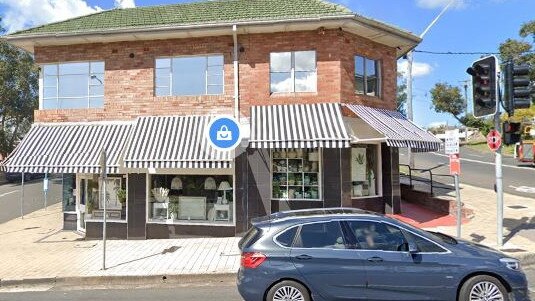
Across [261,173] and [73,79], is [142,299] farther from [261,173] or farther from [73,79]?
[73,79]

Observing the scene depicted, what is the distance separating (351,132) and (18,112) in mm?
38154

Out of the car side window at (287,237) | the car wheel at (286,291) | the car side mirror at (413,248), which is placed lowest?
the car wheel at (286,291)

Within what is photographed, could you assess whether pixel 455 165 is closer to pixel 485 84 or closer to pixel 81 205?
pixel 485 84

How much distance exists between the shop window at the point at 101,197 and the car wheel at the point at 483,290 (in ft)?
34.7

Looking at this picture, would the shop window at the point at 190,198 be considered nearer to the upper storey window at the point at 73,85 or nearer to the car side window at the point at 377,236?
the upper storey window at the point at 73,85

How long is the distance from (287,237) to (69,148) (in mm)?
9385

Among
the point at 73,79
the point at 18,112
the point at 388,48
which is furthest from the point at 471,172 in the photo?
the point at 18,112

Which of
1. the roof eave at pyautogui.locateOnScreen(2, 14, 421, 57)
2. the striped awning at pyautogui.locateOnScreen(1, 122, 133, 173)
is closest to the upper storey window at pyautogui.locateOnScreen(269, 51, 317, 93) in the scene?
the roof eave at pyautogui.locateOnScreen(2, 14, 421, 57)

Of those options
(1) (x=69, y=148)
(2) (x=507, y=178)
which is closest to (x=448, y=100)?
(2) (x=507, y=178)

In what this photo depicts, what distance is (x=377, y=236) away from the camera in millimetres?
6789

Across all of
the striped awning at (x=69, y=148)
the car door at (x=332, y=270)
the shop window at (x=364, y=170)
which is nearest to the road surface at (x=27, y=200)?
the striped awning at (x=69, y=148)

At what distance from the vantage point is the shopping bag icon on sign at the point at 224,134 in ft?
36.0

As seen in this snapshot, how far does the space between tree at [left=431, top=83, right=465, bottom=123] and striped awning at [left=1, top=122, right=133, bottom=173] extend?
5409 cm

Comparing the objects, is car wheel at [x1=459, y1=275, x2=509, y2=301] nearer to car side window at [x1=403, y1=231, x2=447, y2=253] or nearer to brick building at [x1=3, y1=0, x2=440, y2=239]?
car side window at [x1=403, y1=231, x2=447, y2=253]
